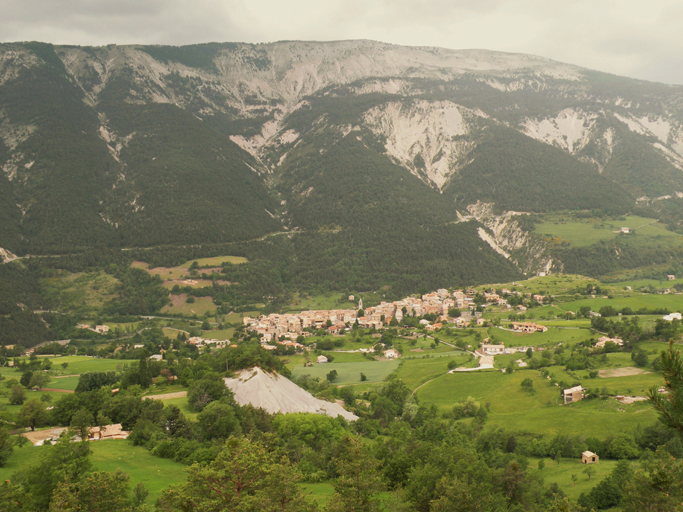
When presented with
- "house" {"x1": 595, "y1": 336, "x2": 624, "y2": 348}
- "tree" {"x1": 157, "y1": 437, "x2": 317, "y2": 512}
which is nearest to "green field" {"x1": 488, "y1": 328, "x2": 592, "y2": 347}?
"house" {"x1": 595, "y1": 336, "x2": 624, "y2": 348}

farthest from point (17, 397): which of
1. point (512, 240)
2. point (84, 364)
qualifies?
point (512, 240)

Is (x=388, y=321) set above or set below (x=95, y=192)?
below

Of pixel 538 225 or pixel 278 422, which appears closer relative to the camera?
pixel 278 422

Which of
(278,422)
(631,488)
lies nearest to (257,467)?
(631,488)

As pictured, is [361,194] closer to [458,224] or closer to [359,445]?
[458,224]

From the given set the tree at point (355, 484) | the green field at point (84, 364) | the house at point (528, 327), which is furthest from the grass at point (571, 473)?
the green field at point (84, 364)

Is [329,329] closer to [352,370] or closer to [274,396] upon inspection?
[352,370]

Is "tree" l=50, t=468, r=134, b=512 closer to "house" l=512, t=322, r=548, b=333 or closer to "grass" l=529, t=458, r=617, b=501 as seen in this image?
"grass" l=529, t=458, r=617, b=501
